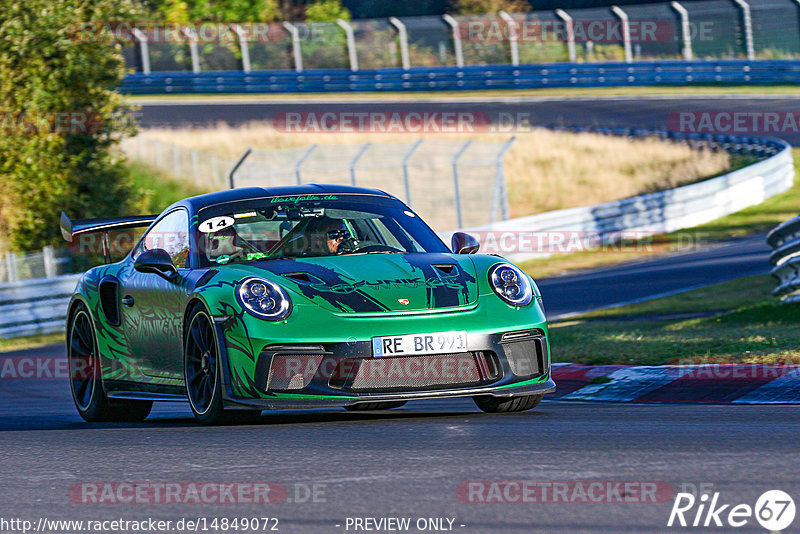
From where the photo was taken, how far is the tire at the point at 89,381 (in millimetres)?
8742

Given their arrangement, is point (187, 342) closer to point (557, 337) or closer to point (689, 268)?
point (557, 337)

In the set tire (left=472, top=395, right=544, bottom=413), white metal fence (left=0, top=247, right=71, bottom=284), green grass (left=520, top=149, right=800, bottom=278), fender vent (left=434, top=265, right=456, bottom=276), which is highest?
fender vent (left=434, top=265, right=456, bottom=276)

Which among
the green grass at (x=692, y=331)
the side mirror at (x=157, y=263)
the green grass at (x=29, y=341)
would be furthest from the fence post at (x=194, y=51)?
the side mirror at (x=157, y=263)

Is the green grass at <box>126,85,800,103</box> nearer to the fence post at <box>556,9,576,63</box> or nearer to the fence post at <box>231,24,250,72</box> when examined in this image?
the fence post at <box>556,9,576,63</box>

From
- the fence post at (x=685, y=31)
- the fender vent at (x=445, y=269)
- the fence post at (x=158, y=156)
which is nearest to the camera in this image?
the fender vent at (x=445, y=269)

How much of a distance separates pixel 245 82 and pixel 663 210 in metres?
24.7

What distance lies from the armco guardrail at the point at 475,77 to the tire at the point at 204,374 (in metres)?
35.2

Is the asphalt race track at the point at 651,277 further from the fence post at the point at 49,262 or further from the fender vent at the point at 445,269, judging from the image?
the fender vent at the point at 445,269

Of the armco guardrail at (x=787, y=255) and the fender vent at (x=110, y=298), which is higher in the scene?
the fender vent at (x=110, y=298)

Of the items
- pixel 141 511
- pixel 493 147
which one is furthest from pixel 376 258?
pixel 493 147
